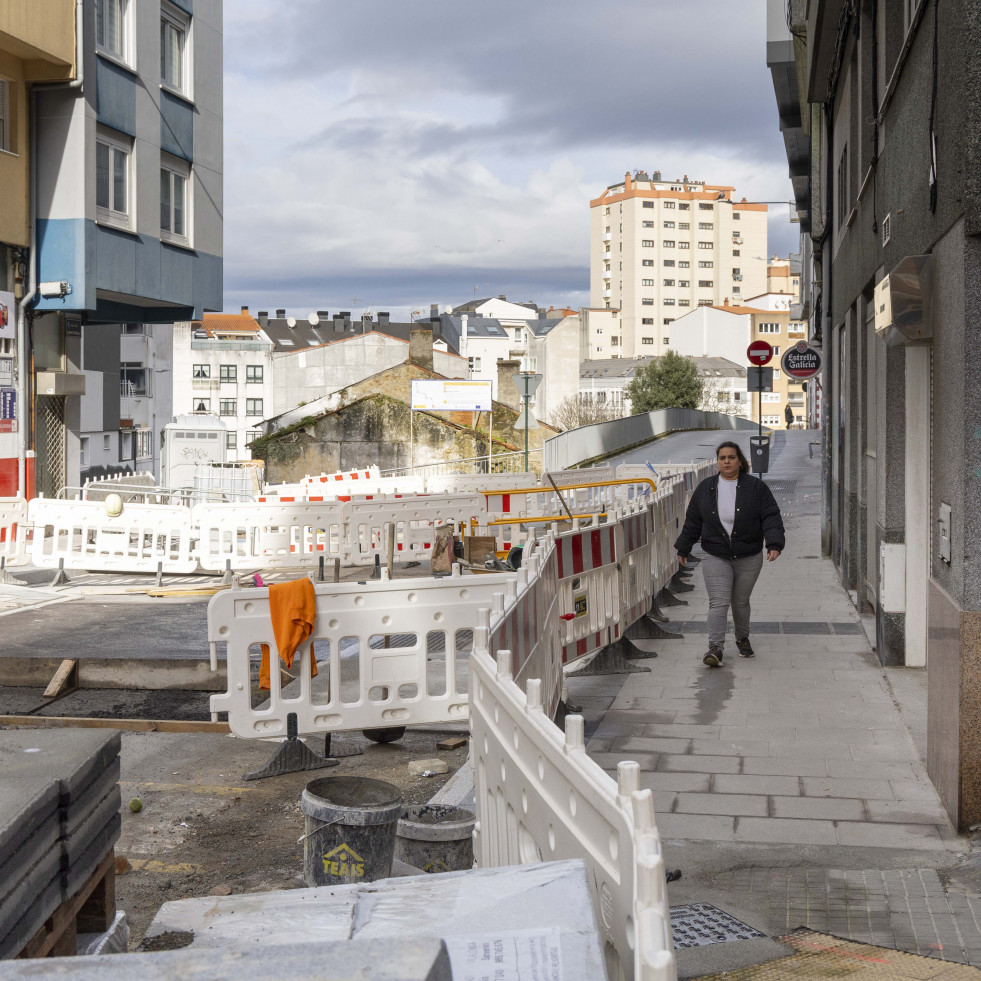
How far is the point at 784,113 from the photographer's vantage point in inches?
1172

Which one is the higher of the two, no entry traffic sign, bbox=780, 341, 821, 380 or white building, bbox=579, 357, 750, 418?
white building, bbox=579, 357, 750, 418

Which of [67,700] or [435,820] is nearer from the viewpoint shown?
[435,820]

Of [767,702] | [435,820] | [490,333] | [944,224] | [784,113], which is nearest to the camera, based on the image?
[435,820]

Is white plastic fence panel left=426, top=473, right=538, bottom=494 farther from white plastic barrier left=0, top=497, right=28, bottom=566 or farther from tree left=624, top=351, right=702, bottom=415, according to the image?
tree left=624, top=351, right=702, bottom=415

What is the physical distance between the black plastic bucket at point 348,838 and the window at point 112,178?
20.4m

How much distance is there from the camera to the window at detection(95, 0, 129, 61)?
2362 centimetres

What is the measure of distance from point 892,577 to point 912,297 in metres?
3.49

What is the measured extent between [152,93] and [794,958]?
79.9 ft

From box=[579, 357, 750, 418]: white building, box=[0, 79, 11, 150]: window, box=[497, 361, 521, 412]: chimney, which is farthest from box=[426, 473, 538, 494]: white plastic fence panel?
box=[579, 357, 750, 418]: white building

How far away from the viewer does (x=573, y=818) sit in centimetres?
309

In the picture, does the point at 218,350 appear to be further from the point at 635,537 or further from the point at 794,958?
the point at 794,958

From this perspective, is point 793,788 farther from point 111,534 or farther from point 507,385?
point 507,385

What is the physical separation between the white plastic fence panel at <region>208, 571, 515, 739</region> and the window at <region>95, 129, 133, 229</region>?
58.3ft

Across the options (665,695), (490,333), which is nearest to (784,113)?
(665,695)
